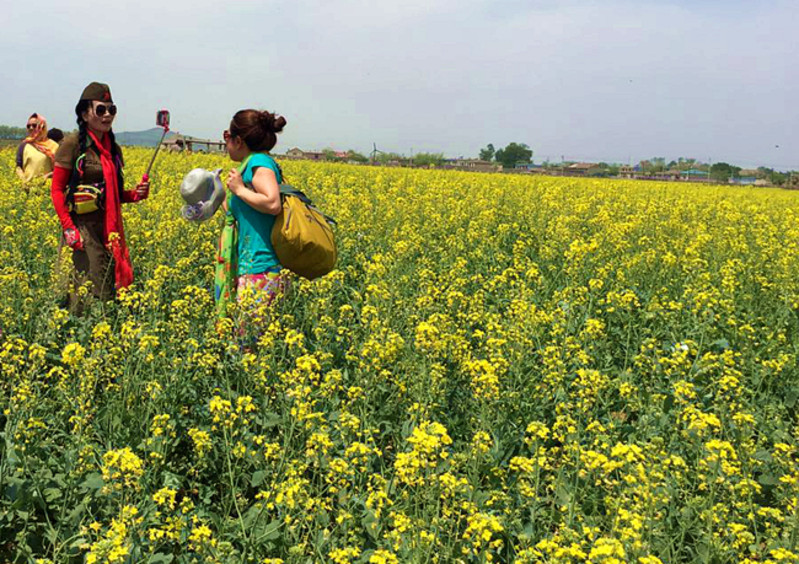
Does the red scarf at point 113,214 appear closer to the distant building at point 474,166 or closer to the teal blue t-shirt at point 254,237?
the teal blue t-shirt at point 254,237

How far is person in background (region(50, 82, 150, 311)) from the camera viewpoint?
13.2 ft

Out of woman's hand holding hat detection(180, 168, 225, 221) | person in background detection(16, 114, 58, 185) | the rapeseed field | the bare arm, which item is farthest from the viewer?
person in background detection(16, 114, 58, 185)

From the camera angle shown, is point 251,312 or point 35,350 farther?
point 251,312

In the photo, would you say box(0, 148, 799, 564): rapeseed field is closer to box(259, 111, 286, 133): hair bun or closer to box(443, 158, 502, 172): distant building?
box(259, 111, 286, 133): hair bun

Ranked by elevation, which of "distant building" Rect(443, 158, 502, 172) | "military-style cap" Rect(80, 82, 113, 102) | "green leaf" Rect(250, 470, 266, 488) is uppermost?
"distant building" Rect(443, 158, 502, 172)

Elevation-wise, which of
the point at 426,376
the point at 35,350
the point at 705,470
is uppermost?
the point at 35,350

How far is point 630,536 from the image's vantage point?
1877 millimetres

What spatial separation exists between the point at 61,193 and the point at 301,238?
1944 millimetres

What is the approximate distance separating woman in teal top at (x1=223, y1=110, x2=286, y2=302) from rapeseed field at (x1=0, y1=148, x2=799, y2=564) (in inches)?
12.6

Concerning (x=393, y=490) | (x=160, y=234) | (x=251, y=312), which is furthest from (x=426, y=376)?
(x=160, y=234)

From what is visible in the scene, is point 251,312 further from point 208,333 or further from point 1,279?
point 1,279

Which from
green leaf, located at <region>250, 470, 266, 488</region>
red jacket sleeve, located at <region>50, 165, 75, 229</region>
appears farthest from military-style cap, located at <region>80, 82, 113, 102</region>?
green leaf, located at <region>250, 470, 266, 488</region>

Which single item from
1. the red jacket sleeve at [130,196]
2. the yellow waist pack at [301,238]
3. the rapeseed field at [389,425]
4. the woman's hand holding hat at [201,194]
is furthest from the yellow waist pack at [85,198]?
the yellow waist pack at [301,238]

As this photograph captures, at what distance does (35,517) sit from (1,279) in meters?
2.06
